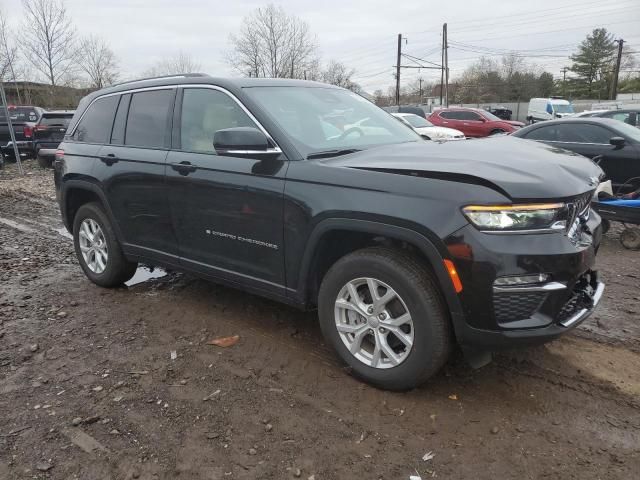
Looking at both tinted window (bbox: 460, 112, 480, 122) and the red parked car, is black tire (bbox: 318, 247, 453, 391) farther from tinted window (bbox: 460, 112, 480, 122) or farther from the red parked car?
tinted window (bbox: 460, 112, 480, 122)

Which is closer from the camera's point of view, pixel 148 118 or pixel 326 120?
pixel 326 120

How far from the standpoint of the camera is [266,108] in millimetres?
3584

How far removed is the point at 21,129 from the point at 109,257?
13.6m

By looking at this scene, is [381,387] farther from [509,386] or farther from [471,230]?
[471,230]

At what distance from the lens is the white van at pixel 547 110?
97.3ft

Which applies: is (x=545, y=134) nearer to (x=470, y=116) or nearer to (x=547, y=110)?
(x=470, y=116)

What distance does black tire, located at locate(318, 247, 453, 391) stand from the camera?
2.82 meters

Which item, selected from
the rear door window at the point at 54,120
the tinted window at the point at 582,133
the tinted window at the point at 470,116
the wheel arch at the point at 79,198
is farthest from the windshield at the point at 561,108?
the wheel arch at the point at 79,198

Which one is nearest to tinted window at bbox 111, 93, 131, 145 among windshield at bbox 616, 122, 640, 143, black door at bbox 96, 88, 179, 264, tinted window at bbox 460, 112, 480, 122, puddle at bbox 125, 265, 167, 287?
black door at bbox 96, 88, 179, 264

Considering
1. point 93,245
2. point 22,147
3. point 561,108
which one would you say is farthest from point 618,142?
point 561,108

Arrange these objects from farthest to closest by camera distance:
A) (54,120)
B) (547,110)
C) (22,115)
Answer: (547,110), (22,115), (54,120)

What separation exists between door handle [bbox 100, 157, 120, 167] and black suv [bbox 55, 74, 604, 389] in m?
0.02

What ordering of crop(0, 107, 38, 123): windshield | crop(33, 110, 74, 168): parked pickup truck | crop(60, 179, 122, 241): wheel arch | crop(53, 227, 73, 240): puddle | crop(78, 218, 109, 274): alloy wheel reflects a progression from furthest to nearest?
1. crop(0, 107, 38, 123): windshield
2. crop(33, 110, 74, 168): parked pickup truck
3. crop(53, 227, 73, 240): puddle
4. crop(78, 218, 109, 274): alloy wheel
5. crop(60, 179, 122, 241): wheel arch

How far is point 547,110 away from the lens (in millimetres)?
30031
